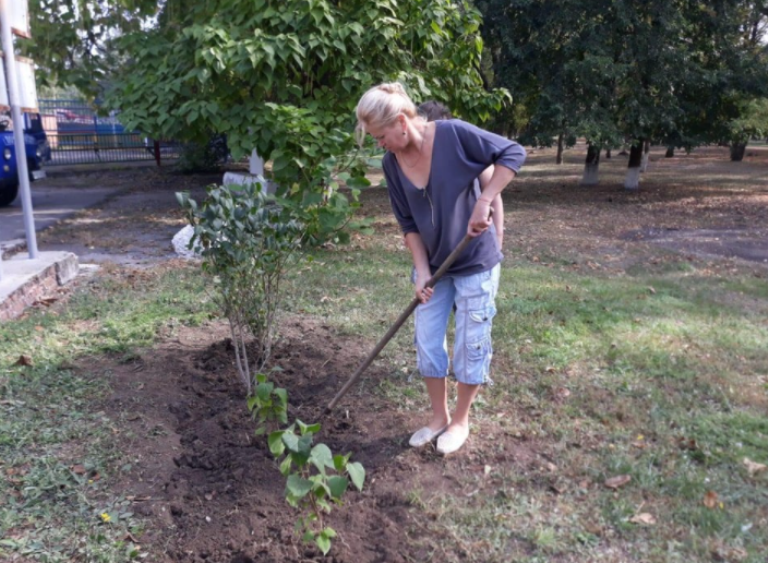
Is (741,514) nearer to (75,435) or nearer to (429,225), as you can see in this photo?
(429,225)

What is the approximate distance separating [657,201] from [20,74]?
11.3 meters

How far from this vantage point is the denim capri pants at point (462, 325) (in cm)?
306

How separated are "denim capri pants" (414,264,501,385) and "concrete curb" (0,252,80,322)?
11.4 ft

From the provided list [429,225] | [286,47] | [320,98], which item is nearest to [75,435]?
[429,225]

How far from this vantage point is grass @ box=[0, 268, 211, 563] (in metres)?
2.63

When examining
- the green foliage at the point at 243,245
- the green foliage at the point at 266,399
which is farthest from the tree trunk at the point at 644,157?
the green foliage at the point at 266,399

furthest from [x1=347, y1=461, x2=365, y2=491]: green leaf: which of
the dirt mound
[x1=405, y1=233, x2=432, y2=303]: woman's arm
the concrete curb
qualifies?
the concrete curb

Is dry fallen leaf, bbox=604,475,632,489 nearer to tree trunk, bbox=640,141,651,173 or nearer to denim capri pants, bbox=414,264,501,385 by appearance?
denim capri pants, bbox=414,264,501,385

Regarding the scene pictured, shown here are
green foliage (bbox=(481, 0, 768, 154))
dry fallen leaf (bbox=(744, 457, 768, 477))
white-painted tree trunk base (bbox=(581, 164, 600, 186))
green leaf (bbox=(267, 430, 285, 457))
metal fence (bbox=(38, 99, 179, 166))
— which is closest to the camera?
green leaf (bbox=(267, 430, 285, 457))

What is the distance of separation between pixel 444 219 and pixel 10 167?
36.1 feet

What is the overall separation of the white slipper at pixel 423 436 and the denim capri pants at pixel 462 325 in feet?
1.01

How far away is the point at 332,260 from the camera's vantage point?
7344mm

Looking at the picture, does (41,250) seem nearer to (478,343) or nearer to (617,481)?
(478,343)

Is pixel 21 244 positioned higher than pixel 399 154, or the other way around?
pixel 399 154
